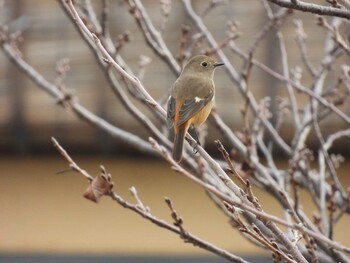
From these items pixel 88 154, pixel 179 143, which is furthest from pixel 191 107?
pixel 88 154

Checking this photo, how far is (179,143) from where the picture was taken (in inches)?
165

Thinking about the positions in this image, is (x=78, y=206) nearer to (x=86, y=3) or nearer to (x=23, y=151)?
(x=23, y=151)

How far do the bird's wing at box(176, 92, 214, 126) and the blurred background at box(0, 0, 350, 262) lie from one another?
14.3ft

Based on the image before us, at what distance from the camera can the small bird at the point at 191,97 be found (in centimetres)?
450

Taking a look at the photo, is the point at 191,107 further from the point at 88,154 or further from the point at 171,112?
the point at 88,154

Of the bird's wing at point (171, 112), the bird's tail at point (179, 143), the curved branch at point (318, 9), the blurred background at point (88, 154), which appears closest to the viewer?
the curved branch at point (318, 9)

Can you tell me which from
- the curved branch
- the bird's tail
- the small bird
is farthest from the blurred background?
the curved branch

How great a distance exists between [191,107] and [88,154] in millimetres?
5126

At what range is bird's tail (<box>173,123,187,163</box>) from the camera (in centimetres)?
411

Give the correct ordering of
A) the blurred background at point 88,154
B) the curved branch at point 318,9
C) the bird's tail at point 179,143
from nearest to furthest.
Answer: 1. the curved branch at point 318,9
2. the bird's tail at point 179,143
3. the blurred background at point 88,154

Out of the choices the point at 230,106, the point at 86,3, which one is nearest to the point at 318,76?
the point at 86,3

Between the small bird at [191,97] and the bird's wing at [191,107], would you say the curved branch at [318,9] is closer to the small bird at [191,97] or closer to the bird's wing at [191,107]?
the small bird at [191,97]

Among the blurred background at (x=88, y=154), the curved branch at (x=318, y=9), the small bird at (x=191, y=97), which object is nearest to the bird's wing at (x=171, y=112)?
the small bird at (x=191, y=97)

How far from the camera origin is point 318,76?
5215 millimetres
